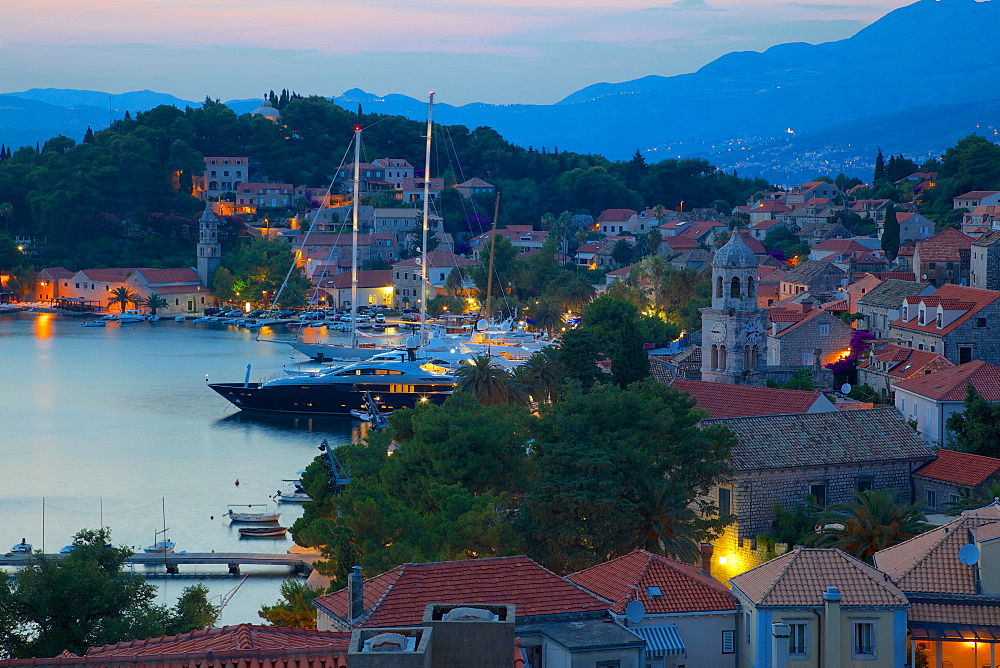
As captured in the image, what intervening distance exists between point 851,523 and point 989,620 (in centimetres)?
422

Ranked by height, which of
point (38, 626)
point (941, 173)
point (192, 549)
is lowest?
point (192, 549)

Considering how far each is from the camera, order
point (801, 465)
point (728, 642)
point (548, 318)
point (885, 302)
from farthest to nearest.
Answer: point (548, 318), point (885, 302), point (801, 465), point (728, 642)

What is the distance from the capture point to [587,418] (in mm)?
21750

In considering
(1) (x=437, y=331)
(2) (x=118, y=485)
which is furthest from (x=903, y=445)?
(1) (x=437, y=331)

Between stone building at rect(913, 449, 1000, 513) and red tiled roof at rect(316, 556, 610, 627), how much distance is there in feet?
32.2

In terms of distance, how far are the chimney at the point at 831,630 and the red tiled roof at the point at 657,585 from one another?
112cm

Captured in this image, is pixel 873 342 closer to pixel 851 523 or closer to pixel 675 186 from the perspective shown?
pixel 851 523

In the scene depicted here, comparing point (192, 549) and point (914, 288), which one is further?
point (914, 288)

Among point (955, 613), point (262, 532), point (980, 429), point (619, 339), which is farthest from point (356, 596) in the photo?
point (619, 339)

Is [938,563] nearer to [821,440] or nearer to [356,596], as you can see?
[356,596]

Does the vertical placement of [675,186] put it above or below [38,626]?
above

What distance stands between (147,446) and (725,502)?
940 inches

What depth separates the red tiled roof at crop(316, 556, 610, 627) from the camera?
44.0 feet

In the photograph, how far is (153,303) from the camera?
271 ft
